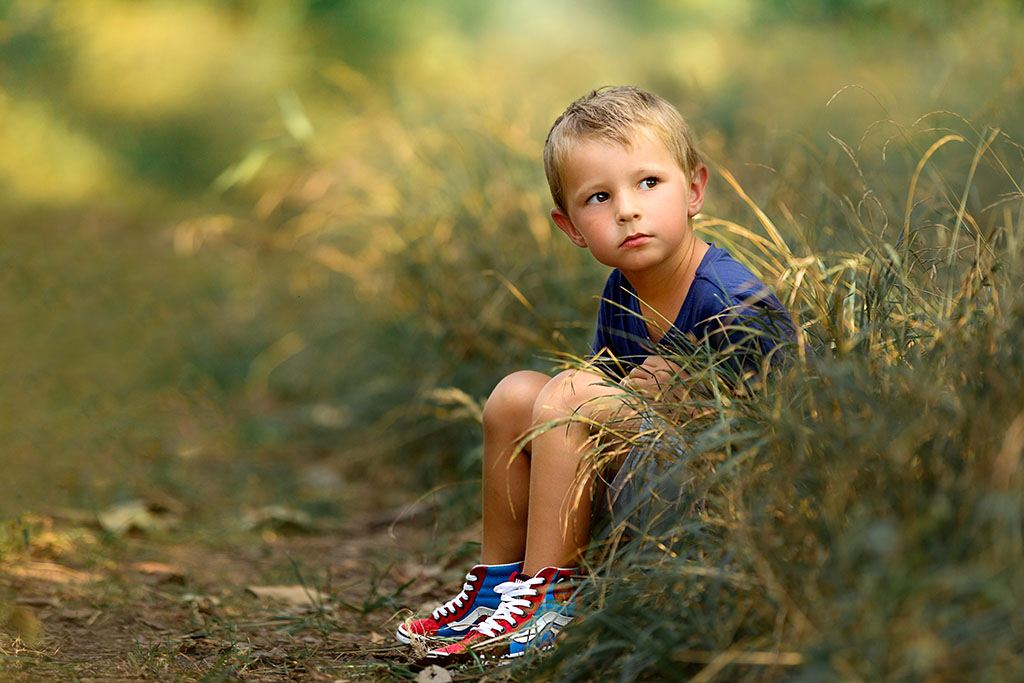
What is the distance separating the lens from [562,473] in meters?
1.92

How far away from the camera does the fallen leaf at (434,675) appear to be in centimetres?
182

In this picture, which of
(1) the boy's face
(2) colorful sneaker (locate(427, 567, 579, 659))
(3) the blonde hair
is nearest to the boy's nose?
(1) the boy's face

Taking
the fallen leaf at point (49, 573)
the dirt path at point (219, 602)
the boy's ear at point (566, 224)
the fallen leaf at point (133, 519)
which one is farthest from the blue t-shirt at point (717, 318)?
the fallen leaf at point (133, 519)

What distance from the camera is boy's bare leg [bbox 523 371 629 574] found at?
1921 mm

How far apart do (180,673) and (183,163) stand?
23.8 ft

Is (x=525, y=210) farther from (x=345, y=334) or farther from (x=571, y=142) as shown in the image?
(x=571, y=142)

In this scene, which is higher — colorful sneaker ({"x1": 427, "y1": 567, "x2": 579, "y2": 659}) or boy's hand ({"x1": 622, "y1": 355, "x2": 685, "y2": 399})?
boy's hand ({"x1": 622, "y1": 355, "x2": 685, "y2": 399})

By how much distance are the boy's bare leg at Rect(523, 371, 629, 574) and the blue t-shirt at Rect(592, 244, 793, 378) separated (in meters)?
0.09

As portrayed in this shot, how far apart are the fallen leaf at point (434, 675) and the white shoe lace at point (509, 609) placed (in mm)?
102

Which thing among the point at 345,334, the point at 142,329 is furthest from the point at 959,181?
the point at 142,329

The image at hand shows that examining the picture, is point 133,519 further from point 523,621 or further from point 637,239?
point 637,239

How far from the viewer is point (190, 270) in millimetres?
6980

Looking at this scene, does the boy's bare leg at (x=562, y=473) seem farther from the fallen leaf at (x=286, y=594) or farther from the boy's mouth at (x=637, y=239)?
the fallen leaf at (x=286, y=594)

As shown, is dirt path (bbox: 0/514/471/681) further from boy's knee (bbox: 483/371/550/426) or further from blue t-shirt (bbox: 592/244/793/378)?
blue t-shirt (bbox: 592/244/793/378)
